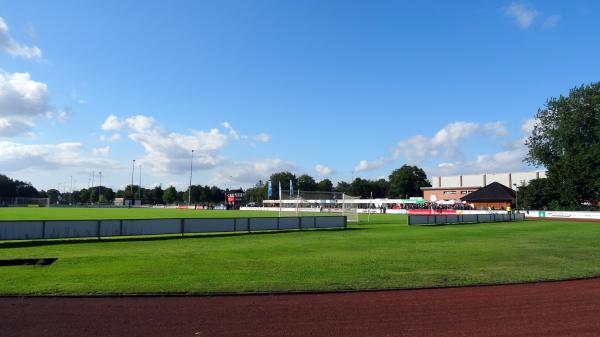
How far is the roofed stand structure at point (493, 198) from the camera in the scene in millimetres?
99219

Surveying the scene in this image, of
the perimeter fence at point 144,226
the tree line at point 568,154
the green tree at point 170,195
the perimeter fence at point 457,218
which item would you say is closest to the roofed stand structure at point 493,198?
the tree line at point 568,154

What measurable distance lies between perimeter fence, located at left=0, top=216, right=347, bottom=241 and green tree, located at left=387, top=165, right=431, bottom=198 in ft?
426

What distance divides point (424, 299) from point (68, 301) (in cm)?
810

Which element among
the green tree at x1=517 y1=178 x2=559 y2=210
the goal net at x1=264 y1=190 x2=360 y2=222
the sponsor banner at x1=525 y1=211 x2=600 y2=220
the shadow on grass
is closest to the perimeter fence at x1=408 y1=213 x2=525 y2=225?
the goal net at x1=264 y1=190 x2=360 y2=222

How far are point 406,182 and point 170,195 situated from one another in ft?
309

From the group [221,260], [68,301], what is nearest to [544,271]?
[221,260]

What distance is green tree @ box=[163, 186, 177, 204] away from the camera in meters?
192

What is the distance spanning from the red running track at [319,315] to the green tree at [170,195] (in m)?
187

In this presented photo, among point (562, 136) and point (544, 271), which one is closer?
point (544, 271)

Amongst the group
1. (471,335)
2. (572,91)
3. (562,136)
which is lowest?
(471,335)

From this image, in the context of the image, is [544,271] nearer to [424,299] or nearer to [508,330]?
[424,299]

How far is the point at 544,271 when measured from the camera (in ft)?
50.6

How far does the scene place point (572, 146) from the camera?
80125 mm

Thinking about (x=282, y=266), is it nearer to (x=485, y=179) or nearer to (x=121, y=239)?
(x=121, y=239)
